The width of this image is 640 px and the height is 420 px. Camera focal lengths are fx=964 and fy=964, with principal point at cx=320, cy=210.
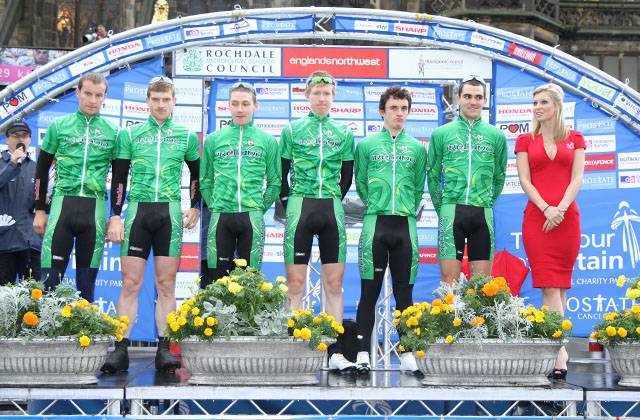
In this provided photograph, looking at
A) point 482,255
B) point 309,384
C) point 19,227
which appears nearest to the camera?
point 309,384

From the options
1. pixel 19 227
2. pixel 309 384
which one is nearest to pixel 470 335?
pixel 309 384

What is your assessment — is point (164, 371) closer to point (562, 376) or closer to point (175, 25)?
point (562, 376)

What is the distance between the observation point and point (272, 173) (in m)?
7.43

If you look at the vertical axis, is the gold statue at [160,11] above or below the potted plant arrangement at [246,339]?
above

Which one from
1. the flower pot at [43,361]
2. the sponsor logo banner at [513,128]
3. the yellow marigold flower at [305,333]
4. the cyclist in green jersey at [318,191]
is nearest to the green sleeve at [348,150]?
the cyclist in green jersey at [318,191]

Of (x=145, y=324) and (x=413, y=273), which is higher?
A: (x=413, y=273)

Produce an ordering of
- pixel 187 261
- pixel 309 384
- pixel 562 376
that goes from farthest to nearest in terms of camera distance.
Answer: pixel 187 261 < pixel 562 376 < pixel 309 384

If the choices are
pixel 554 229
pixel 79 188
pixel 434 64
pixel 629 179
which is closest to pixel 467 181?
pixel 554 229

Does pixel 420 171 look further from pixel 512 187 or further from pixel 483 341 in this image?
pixel 512 187

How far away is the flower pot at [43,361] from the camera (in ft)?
19.4

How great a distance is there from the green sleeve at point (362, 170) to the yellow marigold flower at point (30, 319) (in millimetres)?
2598

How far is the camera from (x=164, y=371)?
688cm

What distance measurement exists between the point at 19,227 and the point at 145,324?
7.45 ft

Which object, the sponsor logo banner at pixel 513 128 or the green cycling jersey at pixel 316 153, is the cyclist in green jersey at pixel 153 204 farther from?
the sponsor logo banner at pixel 513 128
